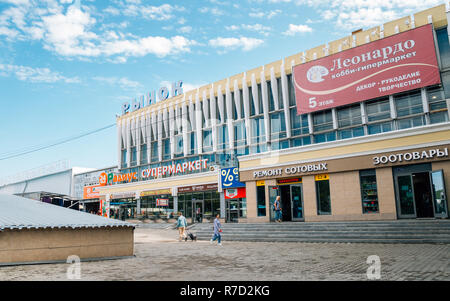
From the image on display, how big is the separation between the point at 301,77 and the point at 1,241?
25753 mm

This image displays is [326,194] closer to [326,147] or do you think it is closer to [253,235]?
[326,147]

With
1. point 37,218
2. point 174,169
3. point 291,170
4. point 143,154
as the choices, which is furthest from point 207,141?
point 37,218

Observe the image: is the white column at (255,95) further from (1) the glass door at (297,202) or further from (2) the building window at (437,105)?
(2) the building window at (437,105)

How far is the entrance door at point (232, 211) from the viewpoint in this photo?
31.7 meters

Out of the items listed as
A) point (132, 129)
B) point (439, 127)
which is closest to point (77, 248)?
point (439, 127)

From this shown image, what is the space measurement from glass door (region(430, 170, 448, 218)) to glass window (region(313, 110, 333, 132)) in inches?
470

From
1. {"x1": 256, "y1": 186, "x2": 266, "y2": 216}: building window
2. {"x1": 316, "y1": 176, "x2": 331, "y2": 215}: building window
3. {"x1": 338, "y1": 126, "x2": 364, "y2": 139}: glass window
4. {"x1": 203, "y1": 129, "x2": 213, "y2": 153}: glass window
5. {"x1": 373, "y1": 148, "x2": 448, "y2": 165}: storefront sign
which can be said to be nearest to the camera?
{"x1": 373, "y1": 148, "x2": 448, "y2": 165}: storefront sign

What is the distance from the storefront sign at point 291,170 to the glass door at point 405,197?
4.53m

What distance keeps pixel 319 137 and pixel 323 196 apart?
8959mm

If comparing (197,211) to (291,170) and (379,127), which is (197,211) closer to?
(291,170)

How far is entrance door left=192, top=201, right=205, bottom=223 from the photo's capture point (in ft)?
116

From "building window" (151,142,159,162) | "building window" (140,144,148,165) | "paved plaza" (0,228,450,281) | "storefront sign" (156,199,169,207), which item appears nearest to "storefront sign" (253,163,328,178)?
"paved plaza" (0,228,450,281)

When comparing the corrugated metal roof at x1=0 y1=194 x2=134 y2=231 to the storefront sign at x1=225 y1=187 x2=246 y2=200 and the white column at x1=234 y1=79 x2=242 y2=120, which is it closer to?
the storefront sign at x1=225 y1=187 x2=246 y2=200

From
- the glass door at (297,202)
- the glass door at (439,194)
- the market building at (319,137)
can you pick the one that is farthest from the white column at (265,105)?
the glass door at (439,194)
